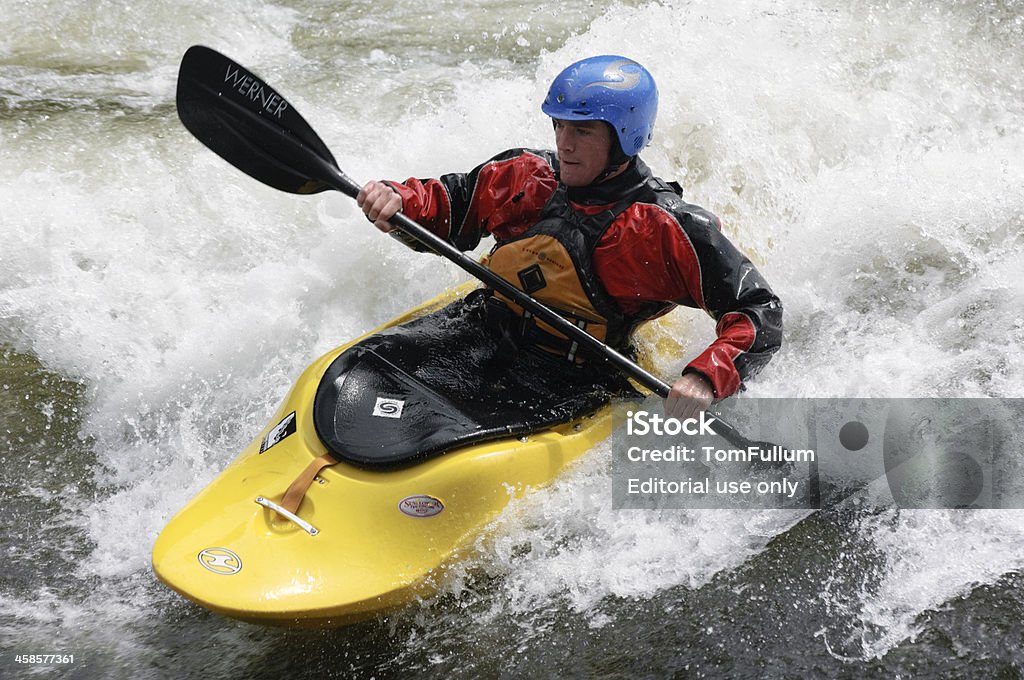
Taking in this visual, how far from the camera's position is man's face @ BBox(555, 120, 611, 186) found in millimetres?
2895

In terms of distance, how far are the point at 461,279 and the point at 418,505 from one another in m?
2.00

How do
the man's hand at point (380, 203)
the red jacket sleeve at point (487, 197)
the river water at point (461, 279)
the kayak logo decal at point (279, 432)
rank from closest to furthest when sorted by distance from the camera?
the river water at point (461, 279)
the kayak logo decal at point (279, 432)
the man's hand at point (380, 203)
the red jacket sleeve at point (487, 197)

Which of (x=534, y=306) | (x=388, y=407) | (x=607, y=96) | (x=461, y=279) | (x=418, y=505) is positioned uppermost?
(x=607, y=96)

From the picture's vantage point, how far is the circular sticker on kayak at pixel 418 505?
269 cm

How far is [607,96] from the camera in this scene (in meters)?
2.82

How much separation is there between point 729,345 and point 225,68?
1.88 metres

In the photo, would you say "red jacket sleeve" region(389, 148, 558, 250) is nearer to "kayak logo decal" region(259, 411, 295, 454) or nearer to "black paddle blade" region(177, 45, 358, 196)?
"black paddle blade" region(177, 45, 358, 196)

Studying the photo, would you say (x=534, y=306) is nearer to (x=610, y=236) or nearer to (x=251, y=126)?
(x=610, y=236)

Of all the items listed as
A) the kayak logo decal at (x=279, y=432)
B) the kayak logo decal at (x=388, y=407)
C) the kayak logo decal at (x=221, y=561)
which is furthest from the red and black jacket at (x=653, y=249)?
the kayak logo decal at (x=221, y=561)

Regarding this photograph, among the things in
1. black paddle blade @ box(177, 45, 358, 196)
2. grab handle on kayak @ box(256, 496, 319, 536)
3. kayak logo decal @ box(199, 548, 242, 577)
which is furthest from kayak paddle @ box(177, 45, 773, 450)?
kayak logo decal @ box(199, 548, 242, 577)

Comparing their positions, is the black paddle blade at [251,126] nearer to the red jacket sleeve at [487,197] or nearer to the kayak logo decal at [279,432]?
the red jacket sleeve at [487,197]

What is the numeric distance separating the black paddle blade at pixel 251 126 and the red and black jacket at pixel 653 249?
1.16 feet

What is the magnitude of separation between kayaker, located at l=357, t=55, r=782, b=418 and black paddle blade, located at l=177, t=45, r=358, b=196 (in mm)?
345

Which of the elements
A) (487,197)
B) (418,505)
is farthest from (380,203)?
(418,505)
